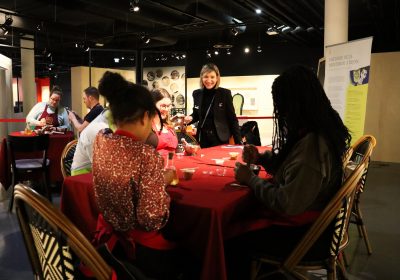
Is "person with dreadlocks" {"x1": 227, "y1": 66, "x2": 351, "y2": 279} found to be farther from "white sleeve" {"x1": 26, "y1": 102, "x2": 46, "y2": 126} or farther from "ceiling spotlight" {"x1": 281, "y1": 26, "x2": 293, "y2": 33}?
"ceiling spotlight" {"x1": 281, "y1": 26, "x2": 293, "y2": 33}

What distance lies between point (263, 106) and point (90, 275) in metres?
10.3

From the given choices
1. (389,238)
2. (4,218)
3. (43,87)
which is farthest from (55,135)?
(43,87)

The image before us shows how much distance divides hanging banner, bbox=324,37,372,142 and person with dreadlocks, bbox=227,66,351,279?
2.68 meters

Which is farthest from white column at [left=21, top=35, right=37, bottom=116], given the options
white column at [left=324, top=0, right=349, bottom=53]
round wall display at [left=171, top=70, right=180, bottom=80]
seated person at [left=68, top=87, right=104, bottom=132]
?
white column at [left=324, top=0, right=349, bottom=53]

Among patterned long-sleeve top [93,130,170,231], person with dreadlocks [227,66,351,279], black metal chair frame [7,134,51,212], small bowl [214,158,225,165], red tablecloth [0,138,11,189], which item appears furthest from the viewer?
red tablecloth [0,138,11,189]

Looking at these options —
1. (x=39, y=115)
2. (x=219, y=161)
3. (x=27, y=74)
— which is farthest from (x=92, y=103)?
(x=27, y=74)

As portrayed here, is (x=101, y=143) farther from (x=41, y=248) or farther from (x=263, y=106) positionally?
(x=263, y=106)

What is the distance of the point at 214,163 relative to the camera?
2.68 m

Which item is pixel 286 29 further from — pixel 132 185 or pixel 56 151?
pixel 132 185

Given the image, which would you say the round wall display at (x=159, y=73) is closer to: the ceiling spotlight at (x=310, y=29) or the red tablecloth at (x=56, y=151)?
the ceiling spotlight at (x=310, y=29)

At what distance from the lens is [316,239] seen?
1.72 meters

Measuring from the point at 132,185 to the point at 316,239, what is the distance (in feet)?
2.95

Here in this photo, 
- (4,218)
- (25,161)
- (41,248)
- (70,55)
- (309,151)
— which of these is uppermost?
(70,55)

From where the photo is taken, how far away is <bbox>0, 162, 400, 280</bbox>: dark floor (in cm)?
286
